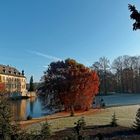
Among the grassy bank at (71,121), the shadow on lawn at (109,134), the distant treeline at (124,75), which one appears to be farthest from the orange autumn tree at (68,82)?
the distant treeline at (124,75)

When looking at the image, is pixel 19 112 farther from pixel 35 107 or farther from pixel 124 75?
pixel 124 75

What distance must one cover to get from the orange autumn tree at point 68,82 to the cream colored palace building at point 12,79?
74661mm

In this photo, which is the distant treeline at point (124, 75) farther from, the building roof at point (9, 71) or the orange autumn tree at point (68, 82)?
the orange autumn tree at point (68, 82)

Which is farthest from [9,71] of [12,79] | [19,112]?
[19,112]

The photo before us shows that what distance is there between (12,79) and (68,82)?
87132mm

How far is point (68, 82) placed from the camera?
3869 centimetres

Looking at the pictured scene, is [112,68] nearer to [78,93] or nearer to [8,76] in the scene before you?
[8,76]

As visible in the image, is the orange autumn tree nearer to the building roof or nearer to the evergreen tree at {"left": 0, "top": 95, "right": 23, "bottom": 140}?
the evergreen tree at {"left": 0, "top": 95, "right": 23, "bottom": 140}

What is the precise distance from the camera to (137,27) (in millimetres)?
8914

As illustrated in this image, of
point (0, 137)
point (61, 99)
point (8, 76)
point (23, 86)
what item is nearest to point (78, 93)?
point (61, 99)

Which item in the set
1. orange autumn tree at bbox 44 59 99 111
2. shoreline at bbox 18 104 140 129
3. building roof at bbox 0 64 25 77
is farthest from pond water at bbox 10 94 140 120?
building roof at bbox 0 64 25 77

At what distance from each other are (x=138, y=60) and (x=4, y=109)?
99318 millimetres

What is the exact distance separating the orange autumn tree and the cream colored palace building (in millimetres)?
74661

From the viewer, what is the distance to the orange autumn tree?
1529 inches
